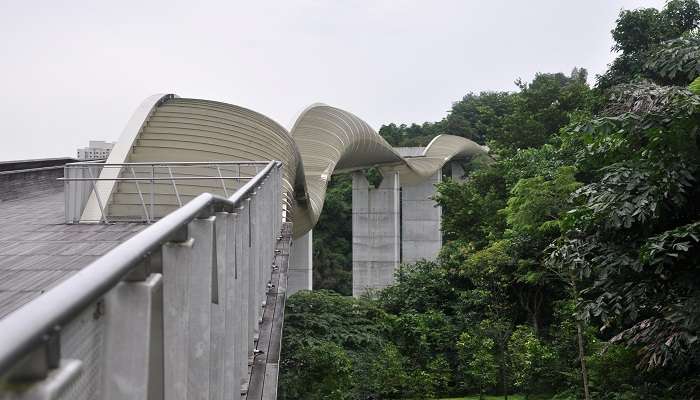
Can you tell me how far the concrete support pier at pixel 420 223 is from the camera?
4334cm

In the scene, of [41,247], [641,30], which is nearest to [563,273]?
[641,30]

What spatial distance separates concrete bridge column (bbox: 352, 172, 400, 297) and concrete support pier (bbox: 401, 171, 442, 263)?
3096 mm

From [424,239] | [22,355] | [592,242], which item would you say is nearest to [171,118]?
[592,242]

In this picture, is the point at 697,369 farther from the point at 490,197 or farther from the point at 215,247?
the point at 490,197

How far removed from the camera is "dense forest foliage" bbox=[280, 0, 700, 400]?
723cm

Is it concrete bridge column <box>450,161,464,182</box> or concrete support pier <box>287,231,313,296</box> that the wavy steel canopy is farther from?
concrete bridge column <box>450,161,464,182</box>

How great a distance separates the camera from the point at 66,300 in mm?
941

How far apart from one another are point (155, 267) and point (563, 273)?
45.9ft

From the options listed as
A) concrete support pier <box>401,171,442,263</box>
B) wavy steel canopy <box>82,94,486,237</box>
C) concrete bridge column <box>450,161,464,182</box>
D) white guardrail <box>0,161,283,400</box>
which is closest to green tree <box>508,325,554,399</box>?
wavy steel canopy <box>82,94,486,237</box>

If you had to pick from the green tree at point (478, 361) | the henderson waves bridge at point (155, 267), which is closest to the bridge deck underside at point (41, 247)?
the henderson waves bridge at point (155, 267)

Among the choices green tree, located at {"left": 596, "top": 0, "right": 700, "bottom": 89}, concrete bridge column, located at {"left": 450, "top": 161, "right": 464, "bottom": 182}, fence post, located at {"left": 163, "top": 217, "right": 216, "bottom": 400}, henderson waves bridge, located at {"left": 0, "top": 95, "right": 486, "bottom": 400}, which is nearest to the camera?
henderson waves bridge, located at {"left": 0, "top": 95, "right": 486, "bottom": 400}

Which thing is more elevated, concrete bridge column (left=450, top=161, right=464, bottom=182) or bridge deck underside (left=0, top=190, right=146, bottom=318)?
concrete bridge column (left=450, top=161, right=464, bottom=182)

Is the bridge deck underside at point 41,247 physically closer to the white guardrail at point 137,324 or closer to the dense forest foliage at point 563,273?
the white guardrail at point 137,324

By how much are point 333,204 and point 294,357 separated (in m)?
35.4
